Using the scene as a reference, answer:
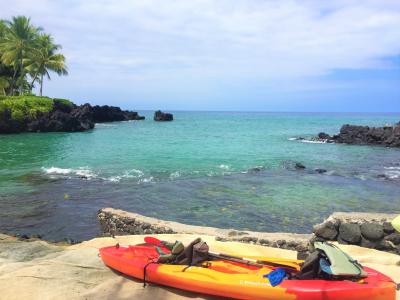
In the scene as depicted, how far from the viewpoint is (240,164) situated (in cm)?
2506

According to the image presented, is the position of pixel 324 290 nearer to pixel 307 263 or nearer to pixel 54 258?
pixel 307 263

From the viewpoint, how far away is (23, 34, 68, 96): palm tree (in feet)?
170

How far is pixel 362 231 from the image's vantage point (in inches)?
318

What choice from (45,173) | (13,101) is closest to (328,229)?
(45,173)

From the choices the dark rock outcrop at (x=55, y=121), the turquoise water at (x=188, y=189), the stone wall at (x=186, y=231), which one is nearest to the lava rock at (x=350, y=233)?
the stone wall at (x=186, y=231)

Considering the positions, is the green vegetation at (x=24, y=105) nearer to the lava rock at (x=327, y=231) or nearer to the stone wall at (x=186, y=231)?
the stone wall at (x=186, y=231)

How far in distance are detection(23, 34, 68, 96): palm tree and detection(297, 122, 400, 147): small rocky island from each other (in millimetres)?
34679

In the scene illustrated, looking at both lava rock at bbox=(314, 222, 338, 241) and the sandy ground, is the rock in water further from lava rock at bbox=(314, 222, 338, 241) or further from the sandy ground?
the sandy ground

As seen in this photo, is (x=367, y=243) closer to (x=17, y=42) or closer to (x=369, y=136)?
(x=369, y=136)

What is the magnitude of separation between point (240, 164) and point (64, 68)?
38532mm

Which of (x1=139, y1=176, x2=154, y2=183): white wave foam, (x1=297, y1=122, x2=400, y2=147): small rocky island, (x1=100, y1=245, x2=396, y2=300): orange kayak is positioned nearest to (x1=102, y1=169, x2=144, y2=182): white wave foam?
(x1=139, y1=176, x2=154, y2=183): white wave foam

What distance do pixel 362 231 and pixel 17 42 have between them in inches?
1939

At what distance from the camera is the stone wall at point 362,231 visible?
7.88 m

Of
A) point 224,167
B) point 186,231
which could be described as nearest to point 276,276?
point 186,231
